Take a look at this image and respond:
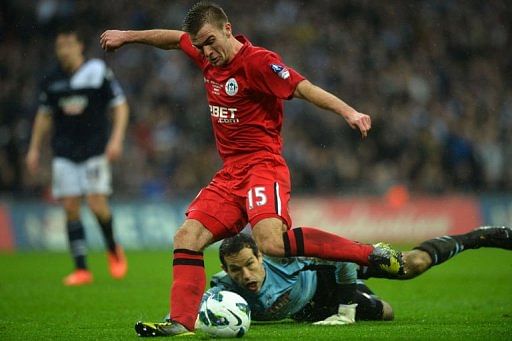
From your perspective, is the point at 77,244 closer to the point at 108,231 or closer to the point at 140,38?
the point at 108,231

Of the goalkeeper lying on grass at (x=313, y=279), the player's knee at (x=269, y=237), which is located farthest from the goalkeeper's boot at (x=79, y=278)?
the player's knee at (x=269, y=237)

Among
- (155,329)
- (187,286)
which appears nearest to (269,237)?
(187,286)

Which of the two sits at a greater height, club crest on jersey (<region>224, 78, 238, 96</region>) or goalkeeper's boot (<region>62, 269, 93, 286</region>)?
club crest on jersey (<region>224, 78, 238, 96</region>)

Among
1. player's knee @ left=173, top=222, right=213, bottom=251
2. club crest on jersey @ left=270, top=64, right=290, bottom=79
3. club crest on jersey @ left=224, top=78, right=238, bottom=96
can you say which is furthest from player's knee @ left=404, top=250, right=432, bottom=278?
club crest on jersey @ left=224, top=78, right=238, bottom=96

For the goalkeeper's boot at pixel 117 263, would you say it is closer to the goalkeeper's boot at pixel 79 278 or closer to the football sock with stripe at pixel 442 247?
the goalkeeper's boot at pixel 79 278

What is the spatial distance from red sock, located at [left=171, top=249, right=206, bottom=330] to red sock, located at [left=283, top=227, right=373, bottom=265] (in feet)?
1.98

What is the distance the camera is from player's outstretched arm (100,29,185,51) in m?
6.85

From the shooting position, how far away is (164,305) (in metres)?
8.73

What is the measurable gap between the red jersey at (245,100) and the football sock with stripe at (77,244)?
442 centimetres

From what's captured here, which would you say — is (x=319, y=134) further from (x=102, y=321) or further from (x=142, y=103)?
(x=102, y=321)

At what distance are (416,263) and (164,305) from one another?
2.95 meters

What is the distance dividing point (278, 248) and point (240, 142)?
890 mm

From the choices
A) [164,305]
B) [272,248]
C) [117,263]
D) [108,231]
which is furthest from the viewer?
[117,263]

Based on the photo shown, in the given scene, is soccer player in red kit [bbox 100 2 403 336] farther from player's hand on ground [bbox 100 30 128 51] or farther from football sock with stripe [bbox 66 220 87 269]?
football sock with stripe [bbox 66 220 87 269]
